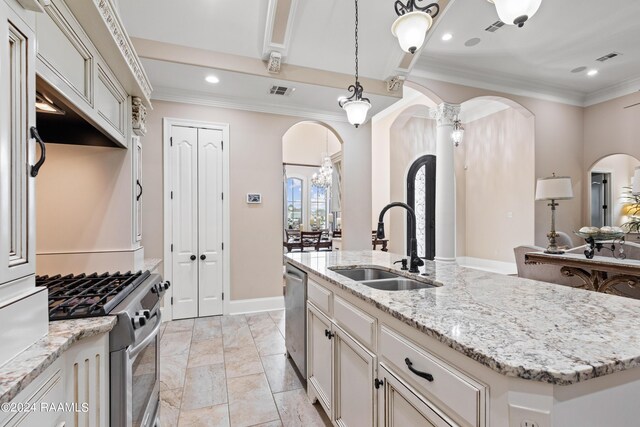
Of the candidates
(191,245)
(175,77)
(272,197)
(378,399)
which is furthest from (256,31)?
(378,399)

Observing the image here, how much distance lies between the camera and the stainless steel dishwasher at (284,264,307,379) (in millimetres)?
2301

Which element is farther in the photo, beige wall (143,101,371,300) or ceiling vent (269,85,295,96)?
beige wall (143,101,371,300)

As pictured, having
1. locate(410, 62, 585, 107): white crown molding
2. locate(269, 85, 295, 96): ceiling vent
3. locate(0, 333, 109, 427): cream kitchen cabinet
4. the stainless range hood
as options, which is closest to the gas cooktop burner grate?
locate(0, 333, 109, 427): cream kitchen cabinet

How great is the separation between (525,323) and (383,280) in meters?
0.94

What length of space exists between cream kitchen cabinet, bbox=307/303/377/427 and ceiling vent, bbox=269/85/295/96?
276 centimetres

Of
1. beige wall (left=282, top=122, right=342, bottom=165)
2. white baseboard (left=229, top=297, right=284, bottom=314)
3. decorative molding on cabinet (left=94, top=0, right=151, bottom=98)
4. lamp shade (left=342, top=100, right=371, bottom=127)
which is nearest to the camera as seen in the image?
decorative molding on cabinet (left=94, top=0, right=151, bottom=98)

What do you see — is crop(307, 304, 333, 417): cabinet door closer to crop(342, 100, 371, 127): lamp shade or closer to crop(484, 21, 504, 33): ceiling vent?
crop(342, 100, 371, 127): lamp shade

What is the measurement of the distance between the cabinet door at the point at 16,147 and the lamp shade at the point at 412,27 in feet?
6.10

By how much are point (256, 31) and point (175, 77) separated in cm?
109

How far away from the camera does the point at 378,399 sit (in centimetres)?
128

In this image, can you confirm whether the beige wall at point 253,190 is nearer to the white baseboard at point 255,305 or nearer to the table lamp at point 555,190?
the white baseboard at point 255,305

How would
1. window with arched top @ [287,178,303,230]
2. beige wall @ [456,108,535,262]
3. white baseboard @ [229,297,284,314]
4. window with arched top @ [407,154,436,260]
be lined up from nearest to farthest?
white baseboard @ [229,297,284,314] < beige wall @ [456,108,535,262] < window with arched top @ [407,154,436,260] < window with arched top @ [287,178,303,230]

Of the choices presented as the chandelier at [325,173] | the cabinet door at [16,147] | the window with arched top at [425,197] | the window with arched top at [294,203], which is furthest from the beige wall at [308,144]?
the cabinet door at [16,147]

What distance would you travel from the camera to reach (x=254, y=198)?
13.9ft
